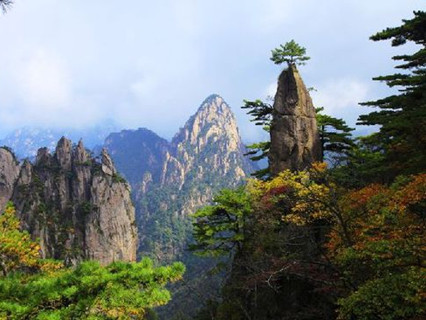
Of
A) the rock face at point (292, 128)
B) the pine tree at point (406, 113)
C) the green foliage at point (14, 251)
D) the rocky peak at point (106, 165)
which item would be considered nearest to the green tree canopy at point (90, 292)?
the green foliage at point (14, 251)

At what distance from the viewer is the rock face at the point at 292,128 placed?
37.6m

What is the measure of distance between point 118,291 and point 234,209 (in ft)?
67.0

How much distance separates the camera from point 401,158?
23.5 meters

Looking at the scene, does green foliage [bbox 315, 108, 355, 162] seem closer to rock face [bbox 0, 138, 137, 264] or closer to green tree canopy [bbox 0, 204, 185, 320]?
green tree canopy [bbox 0, 204, 185, 320]

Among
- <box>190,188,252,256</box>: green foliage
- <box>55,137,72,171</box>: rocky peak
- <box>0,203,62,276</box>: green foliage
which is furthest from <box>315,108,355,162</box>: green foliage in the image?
<box>55,137,72,171</box>: rocky peak

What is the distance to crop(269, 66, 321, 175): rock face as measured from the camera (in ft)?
123

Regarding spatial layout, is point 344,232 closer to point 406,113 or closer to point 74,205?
point 406,113

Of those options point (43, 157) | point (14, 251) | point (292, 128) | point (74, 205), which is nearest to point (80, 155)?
point (43, 157)

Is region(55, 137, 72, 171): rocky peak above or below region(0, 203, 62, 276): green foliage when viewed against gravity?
above

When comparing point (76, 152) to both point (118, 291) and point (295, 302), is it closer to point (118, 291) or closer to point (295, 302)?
point (295, 302)

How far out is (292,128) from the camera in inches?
1502

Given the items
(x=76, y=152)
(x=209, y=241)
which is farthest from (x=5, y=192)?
(x=209, y=241)

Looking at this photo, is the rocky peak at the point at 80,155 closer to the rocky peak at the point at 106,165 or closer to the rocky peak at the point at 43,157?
the rocky peak at the point at 106,165

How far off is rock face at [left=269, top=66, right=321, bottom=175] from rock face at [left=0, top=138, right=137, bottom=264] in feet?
195
